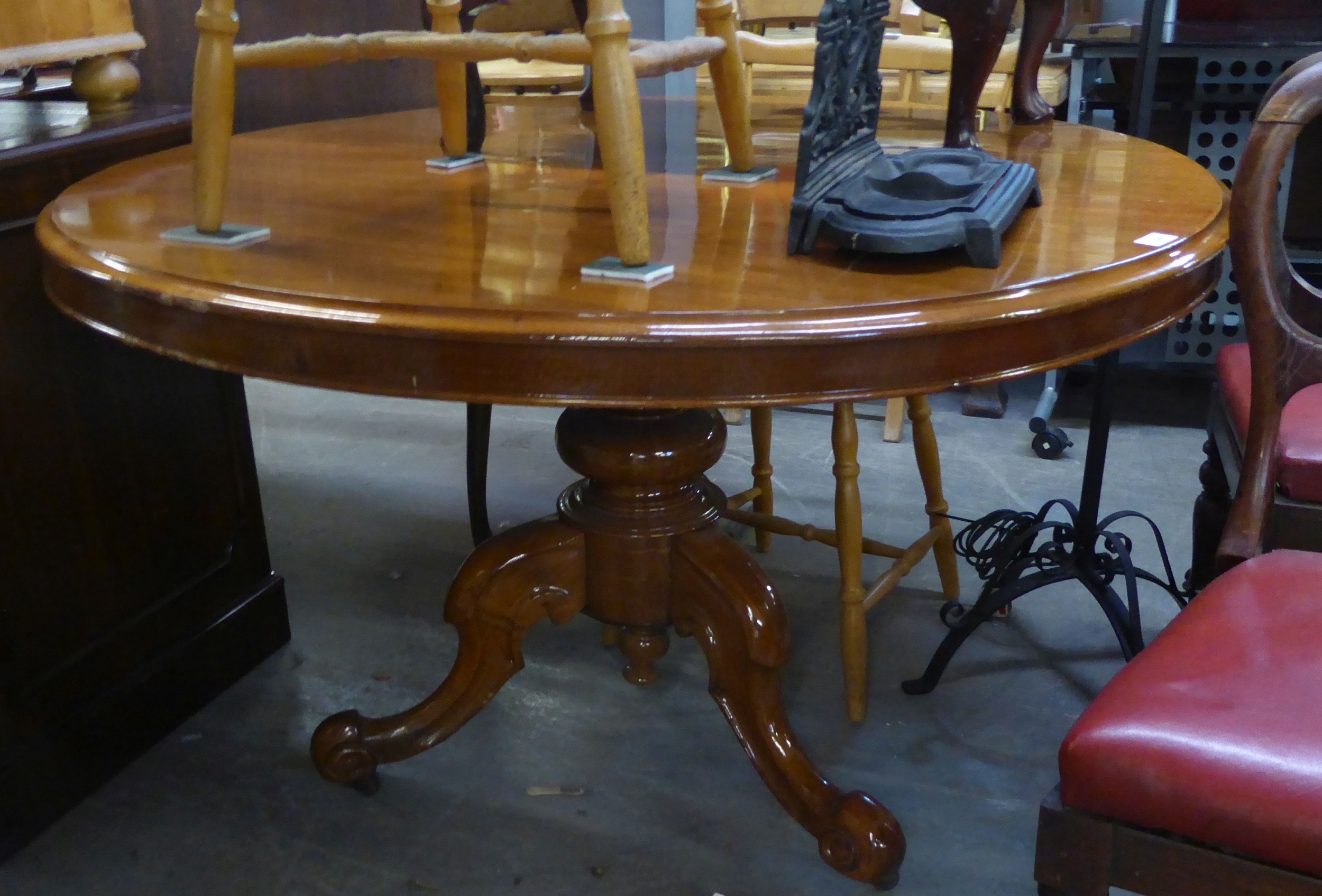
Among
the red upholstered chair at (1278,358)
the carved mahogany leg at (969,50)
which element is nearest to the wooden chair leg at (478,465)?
the carved mahogany leg at (969,50)

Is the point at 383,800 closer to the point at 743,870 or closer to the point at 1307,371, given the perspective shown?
the point at 743,870

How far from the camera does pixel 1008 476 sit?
2.72 m

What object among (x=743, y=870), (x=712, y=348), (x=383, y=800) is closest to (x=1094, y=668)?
(x=743, y=870)

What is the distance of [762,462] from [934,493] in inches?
13.8

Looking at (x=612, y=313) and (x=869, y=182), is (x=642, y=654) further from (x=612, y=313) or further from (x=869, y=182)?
(x=612, y=313)

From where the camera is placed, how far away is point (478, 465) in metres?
2.17

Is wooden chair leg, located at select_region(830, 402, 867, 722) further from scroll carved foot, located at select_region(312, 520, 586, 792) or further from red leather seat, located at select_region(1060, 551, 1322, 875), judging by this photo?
red leather seat, located at select_region(1060, 551, 1322, 875)

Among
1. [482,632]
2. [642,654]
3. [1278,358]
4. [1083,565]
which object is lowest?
[642,654]

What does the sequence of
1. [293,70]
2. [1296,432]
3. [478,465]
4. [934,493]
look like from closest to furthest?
[1296,432]
[934,493]
[478,465]
[293,70]

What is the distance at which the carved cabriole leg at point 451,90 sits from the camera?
139cm

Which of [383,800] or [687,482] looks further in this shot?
[383,800]

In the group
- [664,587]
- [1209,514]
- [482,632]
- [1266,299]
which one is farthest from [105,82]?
[1209,514]

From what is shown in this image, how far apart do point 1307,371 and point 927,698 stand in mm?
Answer: 902

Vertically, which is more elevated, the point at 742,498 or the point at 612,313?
the point at 612,313
